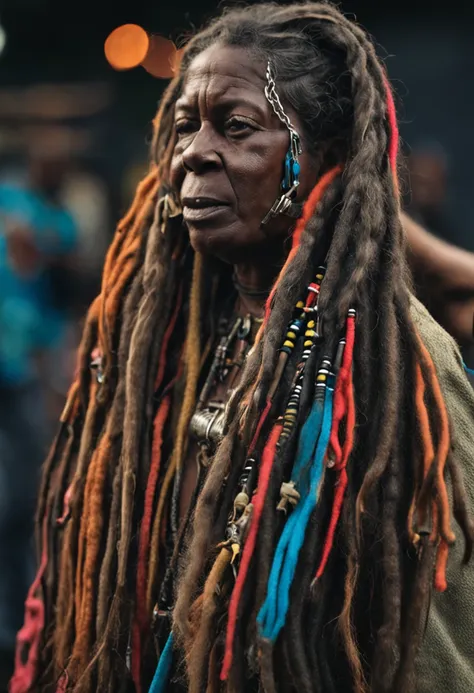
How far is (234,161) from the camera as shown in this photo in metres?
2.44

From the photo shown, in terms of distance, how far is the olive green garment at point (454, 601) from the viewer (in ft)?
7.57

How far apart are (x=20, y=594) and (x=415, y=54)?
5351mm

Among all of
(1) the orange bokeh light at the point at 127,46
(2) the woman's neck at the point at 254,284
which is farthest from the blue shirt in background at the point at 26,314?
(1) the orange bokeh light at the point at 127,46

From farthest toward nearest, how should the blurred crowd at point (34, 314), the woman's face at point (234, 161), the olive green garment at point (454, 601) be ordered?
the blurred crowd at point (34, 314) < the woman's face at point (234, 161) < the olive green garment at point (454, 601)

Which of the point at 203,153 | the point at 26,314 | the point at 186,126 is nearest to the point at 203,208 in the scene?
the point at 203,153

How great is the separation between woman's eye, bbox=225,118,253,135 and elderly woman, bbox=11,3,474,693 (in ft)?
0.05

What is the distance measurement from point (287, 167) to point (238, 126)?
6.0 inches

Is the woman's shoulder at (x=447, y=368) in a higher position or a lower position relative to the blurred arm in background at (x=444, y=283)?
lower

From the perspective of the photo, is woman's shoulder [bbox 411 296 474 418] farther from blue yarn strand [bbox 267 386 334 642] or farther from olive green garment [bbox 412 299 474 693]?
blue yarn strand [bbox 267 386 334 642]

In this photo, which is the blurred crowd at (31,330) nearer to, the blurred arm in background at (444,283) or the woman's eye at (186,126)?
the blurred arm in background at (444,283)

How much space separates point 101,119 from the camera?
31.9 ft

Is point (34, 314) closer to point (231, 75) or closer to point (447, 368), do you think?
point (231, 75)

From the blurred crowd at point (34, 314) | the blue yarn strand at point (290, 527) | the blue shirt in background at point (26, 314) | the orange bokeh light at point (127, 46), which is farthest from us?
the orange bokeh light at point (127, 46)

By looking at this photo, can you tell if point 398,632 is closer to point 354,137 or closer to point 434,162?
point 354,137
